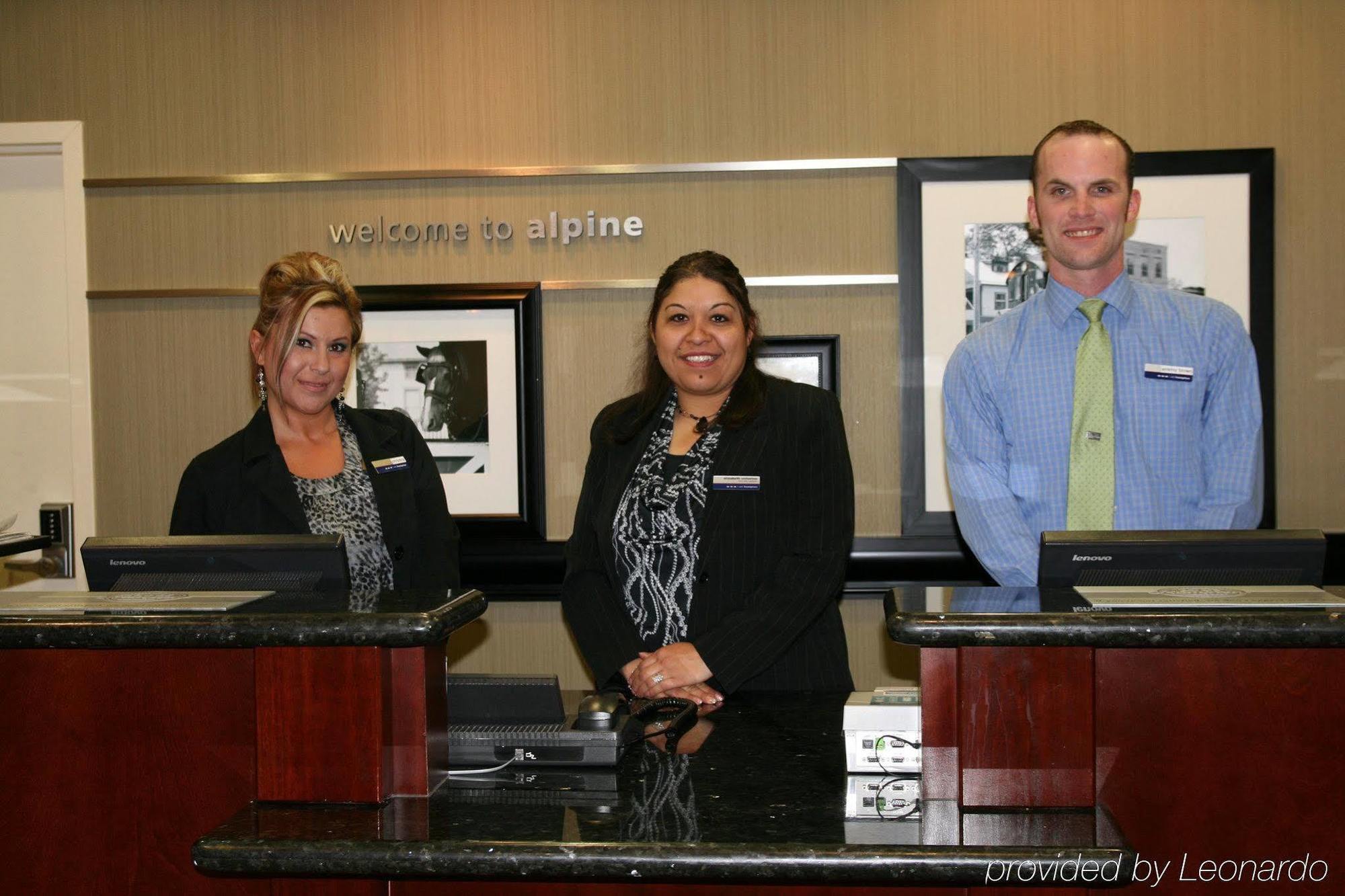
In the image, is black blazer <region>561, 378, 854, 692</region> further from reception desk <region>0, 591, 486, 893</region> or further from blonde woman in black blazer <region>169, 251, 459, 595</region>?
reception desk <region>0, 591, 486, 893</region>

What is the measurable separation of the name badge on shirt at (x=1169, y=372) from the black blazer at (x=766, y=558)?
0.74 m

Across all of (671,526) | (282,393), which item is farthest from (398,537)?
(671,526)

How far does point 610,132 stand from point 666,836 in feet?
9.54

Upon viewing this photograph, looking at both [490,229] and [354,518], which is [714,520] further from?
[490,229]

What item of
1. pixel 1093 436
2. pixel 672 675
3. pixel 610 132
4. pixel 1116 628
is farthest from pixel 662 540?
pixel 610 132

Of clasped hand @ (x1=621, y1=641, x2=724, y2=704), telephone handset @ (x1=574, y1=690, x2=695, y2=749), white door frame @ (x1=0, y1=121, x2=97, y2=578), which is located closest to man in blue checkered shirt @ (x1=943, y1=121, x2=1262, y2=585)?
clasped hand @ (x1=621, y1=641, x2=724, y2=704)

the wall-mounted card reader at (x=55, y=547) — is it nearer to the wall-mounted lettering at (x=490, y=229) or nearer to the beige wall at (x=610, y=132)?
the beige wall at (x=610, y=132)

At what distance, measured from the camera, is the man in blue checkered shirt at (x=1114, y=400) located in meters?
2.84

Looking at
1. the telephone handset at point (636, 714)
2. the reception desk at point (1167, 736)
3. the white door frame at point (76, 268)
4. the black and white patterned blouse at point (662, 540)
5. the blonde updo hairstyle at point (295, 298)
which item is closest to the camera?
the reception desk at point (1167, 736)

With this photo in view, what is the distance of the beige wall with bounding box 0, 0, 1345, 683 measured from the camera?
3.96 meters

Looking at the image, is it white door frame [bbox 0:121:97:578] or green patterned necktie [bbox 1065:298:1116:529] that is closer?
green patterned necktie [bbox 1065:298:1116:529]

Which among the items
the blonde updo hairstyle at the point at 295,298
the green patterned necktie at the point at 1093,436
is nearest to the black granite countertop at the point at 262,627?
the blonde updo hairstyle at the point at 295,298

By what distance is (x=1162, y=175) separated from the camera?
396cm

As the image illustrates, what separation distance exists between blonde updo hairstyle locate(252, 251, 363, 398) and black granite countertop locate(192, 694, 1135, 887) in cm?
151
